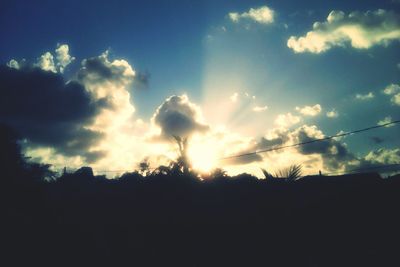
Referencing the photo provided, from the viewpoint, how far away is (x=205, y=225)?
12781mm

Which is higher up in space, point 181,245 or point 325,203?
point 325,203

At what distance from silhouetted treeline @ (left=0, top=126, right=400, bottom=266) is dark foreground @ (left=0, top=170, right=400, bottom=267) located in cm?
4

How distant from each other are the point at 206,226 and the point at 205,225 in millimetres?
69

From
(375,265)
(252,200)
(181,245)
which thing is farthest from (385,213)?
(181,245)

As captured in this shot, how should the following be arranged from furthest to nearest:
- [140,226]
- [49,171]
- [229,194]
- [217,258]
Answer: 1. [49,171]
2. [229,194]
3. [140,226]
4. [217,258]

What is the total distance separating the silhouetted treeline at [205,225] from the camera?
412 inches

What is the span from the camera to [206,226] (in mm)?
12734

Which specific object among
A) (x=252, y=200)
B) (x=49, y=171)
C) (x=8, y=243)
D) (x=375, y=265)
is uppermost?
(x=49, y=171)

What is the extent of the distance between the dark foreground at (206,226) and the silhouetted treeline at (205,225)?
0.12ft

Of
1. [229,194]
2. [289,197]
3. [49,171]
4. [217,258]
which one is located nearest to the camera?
[289,197]

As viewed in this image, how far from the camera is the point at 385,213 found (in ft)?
38.3

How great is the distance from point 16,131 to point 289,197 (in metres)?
27.4

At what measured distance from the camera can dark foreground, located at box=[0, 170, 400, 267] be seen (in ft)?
34.3

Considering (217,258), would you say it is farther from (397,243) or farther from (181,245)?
(397,243)
